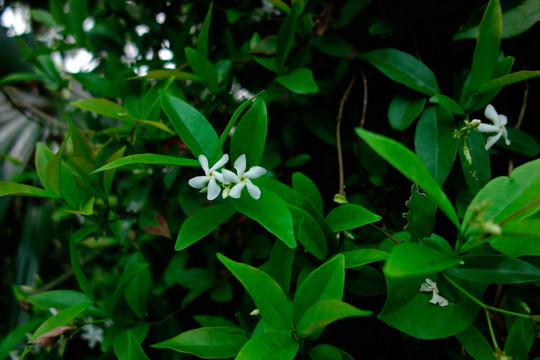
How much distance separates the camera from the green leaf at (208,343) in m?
0.58

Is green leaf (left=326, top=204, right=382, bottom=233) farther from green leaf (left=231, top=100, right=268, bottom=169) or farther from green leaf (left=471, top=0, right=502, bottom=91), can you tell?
green leaf (left=471, top=0, right=502, bottom=91)

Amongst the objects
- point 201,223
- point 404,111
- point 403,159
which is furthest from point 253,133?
point 404,111

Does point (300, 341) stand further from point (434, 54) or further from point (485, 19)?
point (434, 54)

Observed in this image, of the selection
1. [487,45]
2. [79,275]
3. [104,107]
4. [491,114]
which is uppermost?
[487,45]

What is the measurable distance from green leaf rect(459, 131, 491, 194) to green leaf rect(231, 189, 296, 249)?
36 cm

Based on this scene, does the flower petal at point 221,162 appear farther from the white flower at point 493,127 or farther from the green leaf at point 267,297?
→ the white flower at point 493,127

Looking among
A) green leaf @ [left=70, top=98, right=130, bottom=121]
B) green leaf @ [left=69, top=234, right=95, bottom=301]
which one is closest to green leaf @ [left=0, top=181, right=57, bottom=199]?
green leaf @ [left=69, top=234, right=95, bottom=301]

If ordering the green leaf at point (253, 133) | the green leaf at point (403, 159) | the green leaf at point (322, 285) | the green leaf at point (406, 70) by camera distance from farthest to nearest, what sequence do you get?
the green leaf at point (406, 70) < the green leaf at point (253, 133) < the green leaf at point (322, 285) < the green leaf at point (403, 159)

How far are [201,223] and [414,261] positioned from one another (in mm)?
339

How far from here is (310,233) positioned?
24.6 inches

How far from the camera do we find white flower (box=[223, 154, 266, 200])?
575 mm

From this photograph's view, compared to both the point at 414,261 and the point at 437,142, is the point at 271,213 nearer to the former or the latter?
the point at 414,261

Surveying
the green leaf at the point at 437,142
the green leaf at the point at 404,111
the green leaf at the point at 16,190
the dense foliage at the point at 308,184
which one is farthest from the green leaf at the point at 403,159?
the green leaf at the point at 16,190

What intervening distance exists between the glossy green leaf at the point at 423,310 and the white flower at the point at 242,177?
25cm
